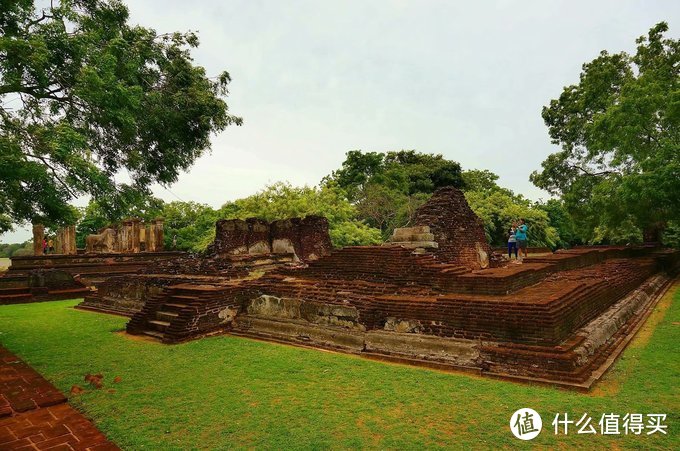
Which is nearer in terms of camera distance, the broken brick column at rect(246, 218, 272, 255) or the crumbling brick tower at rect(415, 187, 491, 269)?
the crumbling brick tower at rect(415, 187, 491, 269)

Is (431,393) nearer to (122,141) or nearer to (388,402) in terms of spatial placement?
(388,402)

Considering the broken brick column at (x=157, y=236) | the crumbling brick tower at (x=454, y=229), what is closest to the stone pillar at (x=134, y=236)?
the broken brick column at (x=157, y=236)

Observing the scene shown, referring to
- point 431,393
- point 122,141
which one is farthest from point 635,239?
point 122,141

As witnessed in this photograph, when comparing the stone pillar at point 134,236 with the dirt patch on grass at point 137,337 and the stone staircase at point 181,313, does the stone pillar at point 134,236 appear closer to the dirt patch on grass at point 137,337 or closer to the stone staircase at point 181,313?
the stone staircase at point 181,313

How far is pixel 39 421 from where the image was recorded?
3.86 metres

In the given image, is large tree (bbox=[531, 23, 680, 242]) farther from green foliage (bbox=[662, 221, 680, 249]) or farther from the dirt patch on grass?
the dirt patch on grass

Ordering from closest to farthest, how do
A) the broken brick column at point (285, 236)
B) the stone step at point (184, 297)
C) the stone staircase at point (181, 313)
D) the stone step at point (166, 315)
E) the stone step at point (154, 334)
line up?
the stone staircase at point (181, 313) → the stone step at point (154, 334) → the stone step at point (166, 315) → the stone step at point (184, 297) → the broken brick column at point (285, 236)

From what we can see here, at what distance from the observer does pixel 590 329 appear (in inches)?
218

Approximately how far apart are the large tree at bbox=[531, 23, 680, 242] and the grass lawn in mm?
6937

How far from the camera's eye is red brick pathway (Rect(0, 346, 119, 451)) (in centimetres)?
340

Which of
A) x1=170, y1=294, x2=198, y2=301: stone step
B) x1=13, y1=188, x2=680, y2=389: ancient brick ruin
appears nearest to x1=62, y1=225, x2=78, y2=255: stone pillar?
x1=13, y1=188, x2=680, y2=389: ancient brick ruin

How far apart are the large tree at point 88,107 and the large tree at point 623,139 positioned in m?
11.9

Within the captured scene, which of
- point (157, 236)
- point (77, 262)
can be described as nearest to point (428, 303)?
point (77, 262)

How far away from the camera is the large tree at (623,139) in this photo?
→ 1148cm
